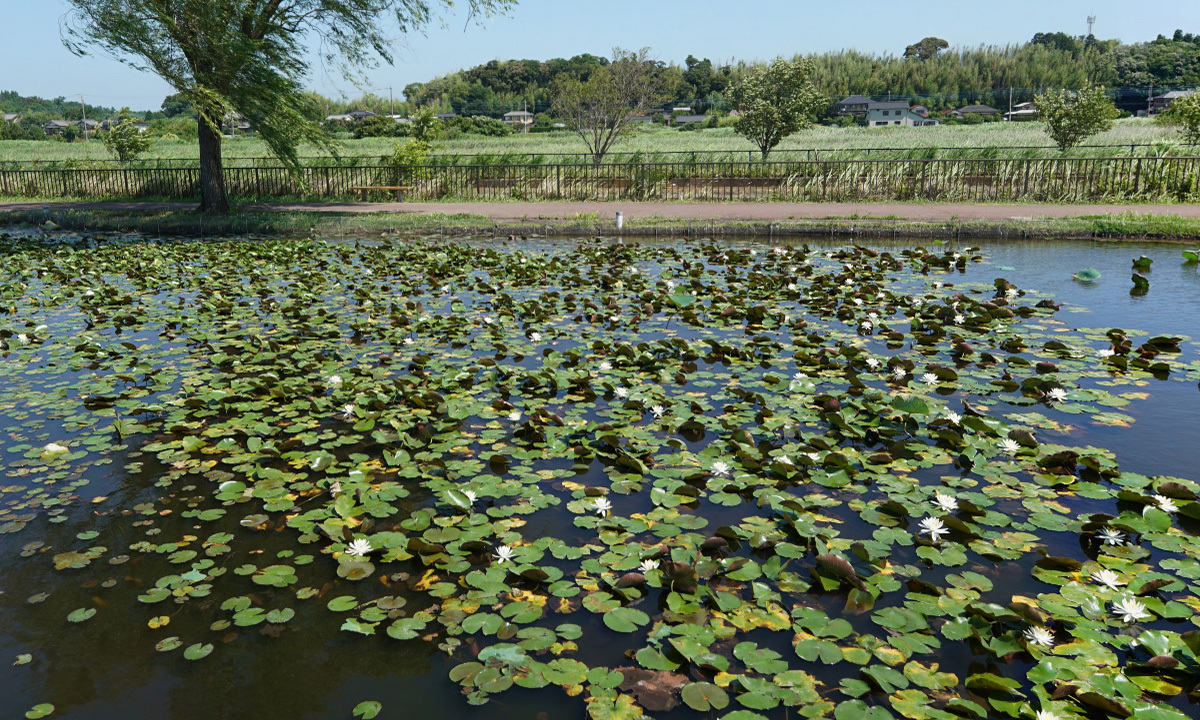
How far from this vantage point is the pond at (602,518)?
2236 mm

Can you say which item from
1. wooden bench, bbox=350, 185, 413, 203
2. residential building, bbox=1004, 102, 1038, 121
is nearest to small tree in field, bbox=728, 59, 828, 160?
wooden bench, bbox=350, 185, 413, 203

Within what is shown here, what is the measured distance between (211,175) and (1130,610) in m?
19.1

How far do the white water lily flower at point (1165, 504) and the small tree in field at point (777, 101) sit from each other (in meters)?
24.5

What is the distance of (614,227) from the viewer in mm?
13938

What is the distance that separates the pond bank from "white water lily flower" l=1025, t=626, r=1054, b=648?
457 inches

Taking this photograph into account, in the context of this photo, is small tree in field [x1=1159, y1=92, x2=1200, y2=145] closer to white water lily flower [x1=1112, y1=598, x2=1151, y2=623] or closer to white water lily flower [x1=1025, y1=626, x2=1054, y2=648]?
white water lily flower [x1=1112, y1=598, x2=1151, y2=623]

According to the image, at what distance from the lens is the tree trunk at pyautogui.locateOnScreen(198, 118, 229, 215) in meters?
17.0

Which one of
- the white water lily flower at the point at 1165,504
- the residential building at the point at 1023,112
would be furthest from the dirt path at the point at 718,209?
the residential building at the point at 1023,112

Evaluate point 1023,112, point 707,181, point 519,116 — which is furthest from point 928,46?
point 707,181

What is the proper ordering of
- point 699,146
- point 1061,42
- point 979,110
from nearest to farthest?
point 699,146, point 979,110, point 1061,42

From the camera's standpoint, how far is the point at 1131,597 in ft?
8.23

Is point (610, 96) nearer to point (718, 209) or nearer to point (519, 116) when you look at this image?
point (718, 209)

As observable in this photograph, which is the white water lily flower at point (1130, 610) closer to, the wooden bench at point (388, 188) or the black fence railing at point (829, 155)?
the black fence railing at point (829, 155)

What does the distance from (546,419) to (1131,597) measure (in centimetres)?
280
